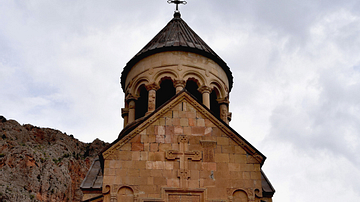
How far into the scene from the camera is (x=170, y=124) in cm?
987

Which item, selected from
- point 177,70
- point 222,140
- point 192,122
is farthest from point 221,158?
point 177,70

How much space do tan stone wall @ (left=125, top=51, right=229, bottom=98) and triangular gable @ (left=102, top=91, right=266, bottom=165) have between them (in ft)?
13.5

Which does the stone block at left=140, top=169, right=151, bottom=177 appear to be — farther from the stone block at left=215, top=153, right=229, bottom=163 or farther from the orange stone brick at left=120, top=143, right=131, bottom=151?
the stone block at left=215, top=153, right=229, bottom=163

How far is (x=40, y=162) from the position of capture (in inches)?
1657

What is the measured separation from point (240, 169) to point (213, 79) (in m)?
5.58

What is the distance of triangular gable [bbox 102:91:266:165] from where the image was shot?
31.2 feet

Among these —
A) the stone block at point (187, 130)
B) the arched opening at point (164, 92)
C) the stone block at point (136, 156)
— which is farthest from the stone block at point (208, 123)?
the arched opening at point (164, 92)

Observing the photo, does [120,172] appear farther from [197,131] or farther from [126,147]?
[197,131]

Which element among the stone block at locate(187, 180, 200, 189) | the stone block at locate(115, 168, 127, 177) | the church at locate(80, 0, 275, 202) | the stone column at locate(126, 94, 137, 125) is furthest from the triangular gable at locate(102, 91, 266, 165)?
the stone column at locate(126, 94, 137, 125)

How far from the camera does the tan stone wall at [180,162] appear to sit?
9.16 metres

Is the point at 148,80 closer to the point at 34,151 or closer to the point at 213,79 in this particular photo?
the point at 213,79

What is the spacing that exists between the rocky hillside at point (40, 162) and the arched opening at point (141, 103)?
22.3 metres

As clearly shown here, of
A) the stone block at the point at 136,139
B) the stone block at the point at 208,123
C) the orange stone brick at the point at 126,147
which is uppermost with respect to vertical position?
the stone block at the point at 208,123

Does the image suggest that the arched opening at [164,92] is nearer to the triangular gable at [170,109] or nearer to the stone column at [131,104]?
the stone column at [131,104]
